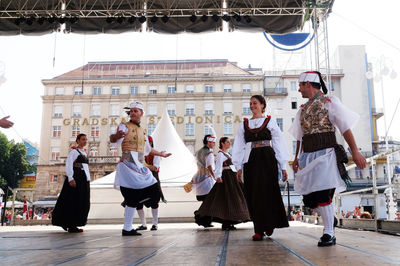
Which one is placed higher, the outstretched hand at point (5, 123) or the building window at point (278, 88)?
the building window at point (278, 88)

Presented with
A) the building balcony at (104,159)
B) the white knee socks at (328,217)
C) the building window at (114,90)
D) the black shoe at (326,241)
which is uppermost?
the building window at (114,90)

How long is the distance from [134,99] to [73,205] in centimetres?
3454

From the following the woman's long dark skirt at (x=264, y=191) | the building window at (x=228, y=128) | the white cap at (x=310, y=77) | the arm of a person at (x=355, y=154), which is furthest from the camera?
the building window at (x=228, y=128)

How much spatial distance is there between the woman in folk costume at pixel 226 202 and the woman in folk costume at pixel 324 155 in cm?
227

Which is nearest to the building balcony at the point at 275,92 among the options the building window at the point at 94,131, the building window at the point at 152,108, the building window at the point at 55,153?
the building window at the point at 152,108

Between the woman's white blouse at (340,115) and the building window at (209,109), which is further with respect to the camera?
the building window at (209,109)

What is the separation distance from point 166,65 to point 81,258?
42173mm

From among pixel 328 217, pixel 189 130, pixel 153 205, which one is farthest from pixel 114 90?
pixel 328 217

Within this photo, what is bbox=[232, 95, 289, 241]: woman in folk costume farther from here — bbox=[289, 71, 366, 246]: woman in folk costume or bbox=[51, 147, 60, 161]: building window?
bbox=[51, 147, 60, 161]: building window

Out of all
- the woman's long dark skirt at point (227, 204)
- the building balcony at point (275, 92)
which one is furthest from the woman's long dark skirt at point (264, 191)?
the building balcony at point (275, 92)

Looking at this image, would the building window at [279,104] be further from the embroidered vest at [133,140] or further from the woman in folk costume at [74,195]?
the embroidered vest at [133,140]

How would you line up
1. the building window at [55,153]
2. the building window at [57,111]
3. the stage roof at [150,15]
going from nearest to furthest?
the stage roof at [150,15] → the building window at [55,153] → the building window at [57,111]

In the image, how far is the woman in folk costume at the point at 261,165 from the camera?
12.0 feet

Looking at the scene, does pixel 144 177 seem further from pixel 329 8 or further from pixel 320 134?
pixel 329 8
